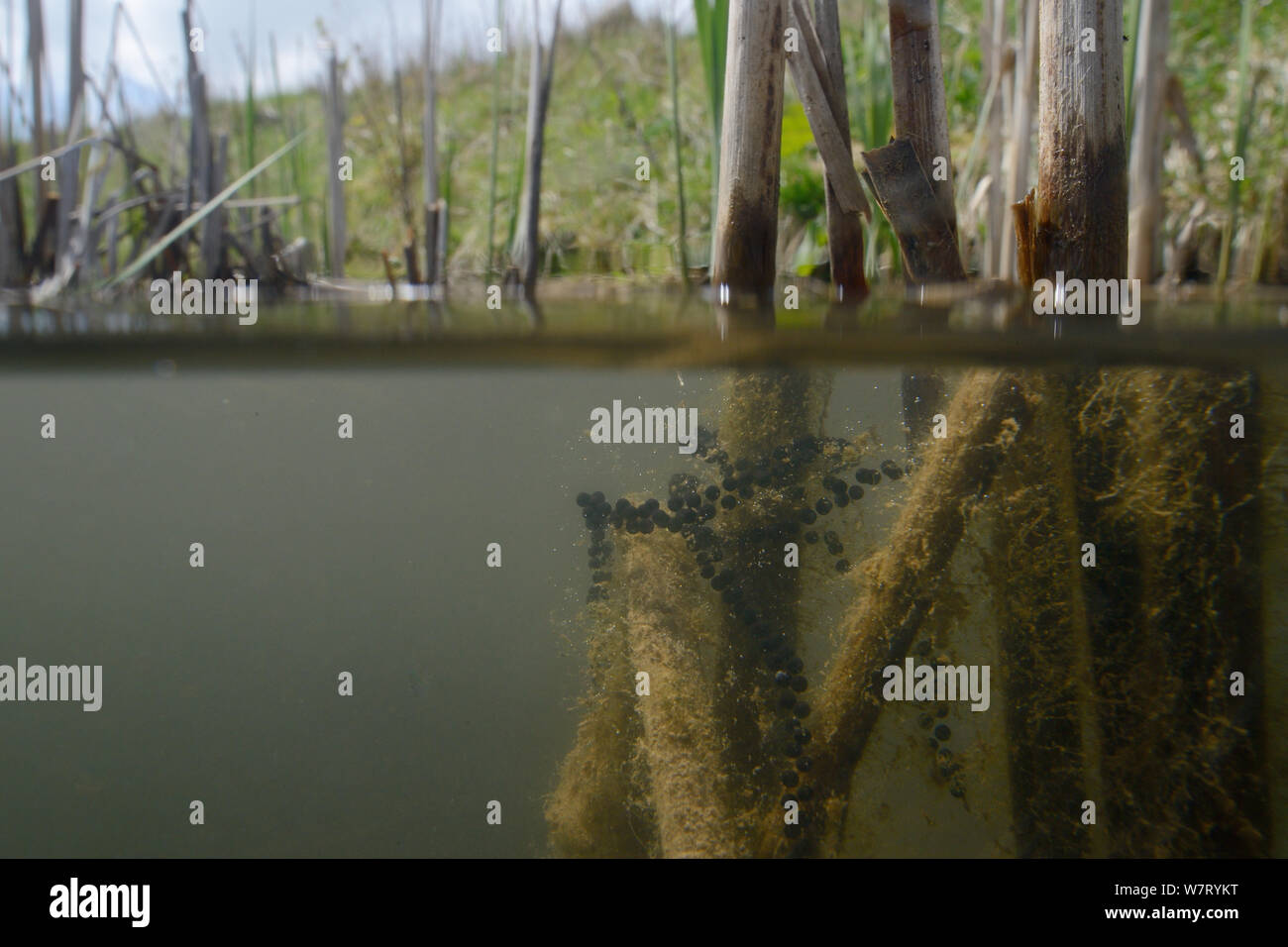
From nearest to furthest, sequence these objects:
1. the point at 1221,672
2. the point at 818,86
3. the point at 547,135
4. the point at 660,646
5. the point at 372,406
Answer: the point at 1221,672 → the point at 660,646 → the point at 818,86 → the point at 372,406 → the point at 547,135

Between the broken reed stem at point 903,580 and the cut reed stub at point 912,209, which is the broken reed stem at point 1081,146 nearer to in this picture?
the cut reed stub at point 912,209

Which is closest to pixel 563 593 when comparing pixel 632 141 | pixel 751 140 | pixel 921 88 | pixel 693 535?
pixel 693 535

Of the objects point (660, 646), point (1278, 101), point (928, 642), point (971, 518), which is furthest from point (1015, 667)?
point (1278, 101)

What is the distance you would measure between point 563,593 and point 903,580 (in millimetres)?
976

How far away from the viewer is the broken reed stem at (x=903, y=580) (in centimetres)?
253

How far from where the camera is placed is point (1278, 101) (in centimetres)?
546

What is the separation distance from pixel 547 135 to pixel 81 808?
4.89 m

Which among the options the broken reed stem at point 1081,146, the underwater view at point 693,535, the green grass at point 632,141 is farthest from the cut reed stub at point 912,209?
the green grass at point 632,141

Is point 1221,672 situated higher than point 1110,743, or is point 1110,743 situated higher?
point 1221,672

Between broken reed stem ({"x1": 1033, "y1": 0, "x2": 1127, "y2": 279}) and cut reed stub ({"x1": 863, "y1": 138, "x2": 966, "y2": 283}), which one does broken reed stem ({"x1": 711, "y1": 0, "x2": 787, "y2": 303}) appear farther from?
broken reed stem ({"x1": 1033, "y1": 0, "x2": 1127, "y2": 279})

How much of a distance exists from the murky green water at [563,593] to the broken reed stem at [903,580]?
0.02 meters

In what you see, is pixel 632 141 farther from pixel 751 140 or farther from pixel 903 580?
pixel 903 580

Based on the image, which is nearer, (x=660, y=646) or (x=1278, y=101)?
(x=660, y=646)
